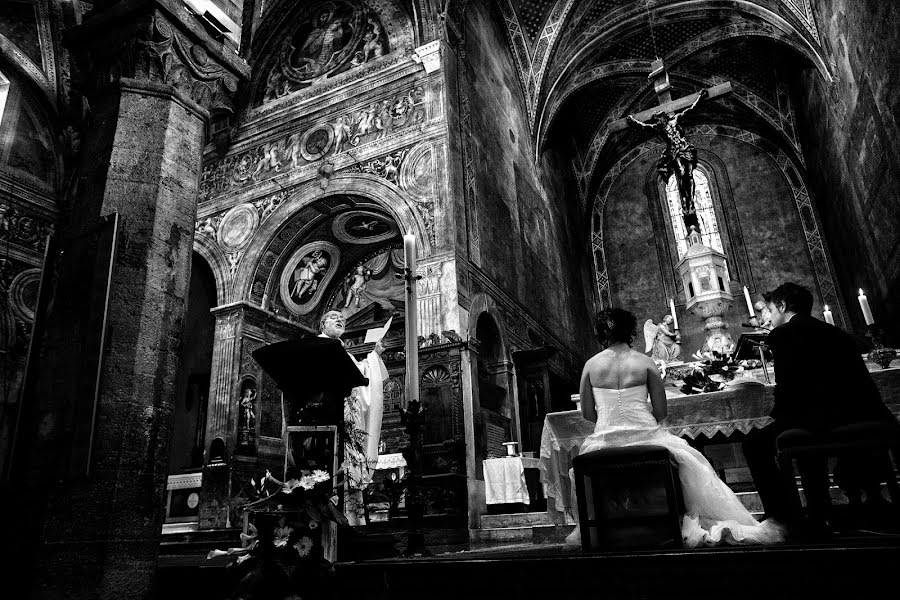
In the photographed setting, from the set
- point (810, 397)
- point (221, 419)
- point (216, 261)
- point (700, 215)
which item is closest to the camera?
point (810, 397)

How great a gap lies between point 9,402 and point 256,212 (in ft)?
18.3

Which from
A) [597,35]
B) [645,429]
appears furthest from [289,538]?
[597,35]

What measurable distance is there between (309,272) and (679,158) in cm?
831

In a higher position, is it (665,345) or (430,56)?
(430,56)

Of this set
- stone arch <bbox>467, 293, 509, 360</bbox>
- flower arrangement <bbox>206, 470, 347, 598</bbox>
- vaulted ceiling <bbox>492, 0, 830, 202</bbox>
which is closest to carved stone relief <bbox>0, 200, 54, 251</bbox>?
stone arch <bbox>467, 293, 509, 360</bbox>

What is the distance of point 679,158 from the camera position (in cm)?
1239

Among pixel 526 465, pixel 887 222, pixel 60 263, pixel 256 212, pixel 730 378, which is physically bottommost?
pixel 526 465

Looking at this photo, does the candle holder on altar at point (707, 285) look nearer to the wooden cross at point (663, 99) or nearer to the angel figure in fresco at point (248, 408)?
the wooden cross at point (663, 99)

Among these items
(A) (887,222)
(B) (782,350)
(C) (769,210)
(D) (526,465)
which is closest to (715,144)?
(C) (769,210)

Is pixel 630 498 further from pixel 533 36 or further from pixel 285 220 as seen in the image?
pixel 533 36

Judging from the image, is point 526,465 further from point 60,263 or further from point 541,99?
point 541,99

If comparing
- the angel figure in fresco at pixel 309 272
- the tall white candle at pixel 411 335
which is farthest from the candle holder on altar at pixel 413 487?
the angel figure in fresco at pixel 309 272

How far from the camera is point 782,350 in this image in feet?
11.0

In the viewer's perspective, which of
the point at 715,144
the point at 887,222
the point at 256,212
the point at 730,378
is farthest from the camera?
the point at 715,144
